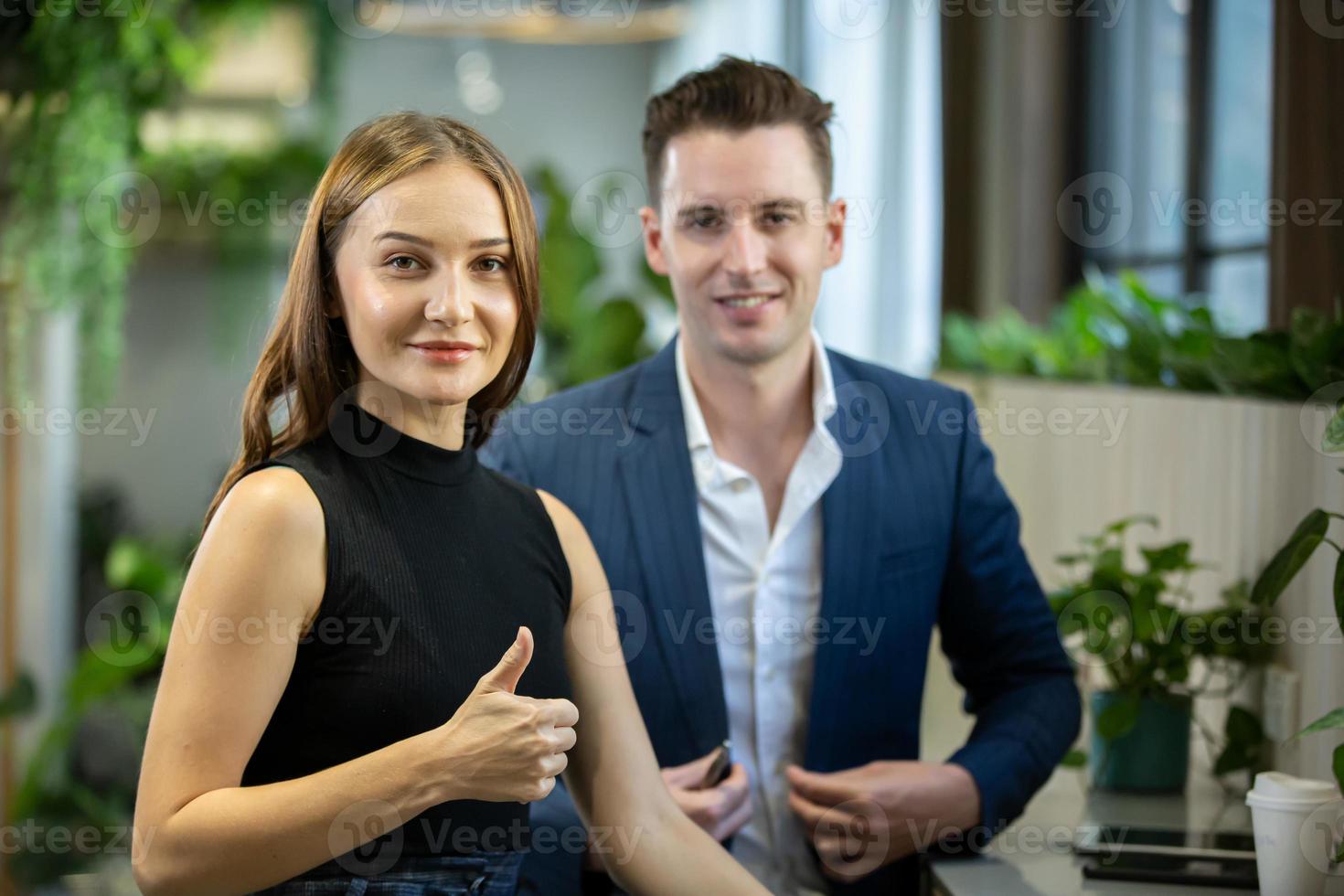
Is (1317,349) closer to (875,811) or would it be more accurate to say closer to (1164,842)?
(1164,842)

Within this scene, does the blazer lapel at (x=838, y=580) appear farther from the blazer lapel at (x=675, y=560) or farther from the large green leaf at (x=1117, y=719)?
the large green leaf at (x=1117, y=719)

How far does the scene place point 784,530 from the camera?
194 cm

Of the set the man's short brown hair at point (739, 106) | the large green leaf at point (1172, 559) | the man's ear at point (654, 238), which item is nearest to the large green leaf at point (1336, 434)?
the large green leaf at point (1172, 559)

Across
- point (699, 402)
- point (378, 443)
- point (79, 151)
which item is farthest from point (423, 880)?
point (79, 151)

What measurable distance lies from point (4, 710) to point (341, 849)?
3.02 meters

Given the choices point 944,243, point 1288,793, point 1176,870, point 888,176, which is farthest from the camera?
point 888,176

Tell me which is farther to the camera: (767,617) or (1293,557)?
(767,617)

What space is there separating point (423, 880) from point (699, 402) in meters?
0.90

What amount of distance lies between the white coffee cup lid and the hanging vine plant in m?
2.21

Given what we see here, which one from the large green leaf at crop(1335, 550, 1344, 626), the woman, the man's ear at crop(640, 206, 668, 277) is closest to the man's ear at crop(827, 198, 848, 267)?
the man's ear at crop(640, 206, 668, 277)

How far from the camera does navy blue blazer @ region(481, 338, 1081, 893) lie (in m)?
1.87

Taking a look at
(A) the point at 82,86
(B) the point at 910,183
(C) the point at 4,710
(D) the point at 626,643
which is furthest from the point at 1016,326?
(C) the point at 4,710

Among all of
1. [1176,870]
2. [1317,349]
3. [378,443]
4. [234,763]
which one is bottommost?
[1176,870]

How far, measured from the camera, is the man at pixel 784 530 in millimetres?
1868
